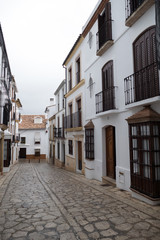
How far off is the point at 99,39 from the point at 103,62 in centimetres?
112

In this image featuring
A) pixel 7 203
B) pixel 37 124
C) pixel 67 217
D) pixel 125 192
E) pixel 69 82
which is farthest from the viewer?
pixel 37 124

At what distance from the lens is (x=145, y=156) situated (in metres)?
5.44

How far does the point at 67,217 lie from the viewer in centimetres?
450

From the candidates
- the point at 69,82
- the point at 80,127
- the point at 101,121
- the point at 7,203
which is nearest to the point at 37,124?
the point at 69,82

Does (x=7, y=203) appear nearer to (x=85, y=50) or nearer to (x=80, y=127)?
(x=80, y=127)

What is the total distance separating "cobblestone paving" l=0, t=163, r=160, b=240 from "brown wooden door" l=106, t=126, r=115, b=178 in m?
1.66

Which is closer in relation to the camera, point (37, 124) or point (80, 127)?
point (80, 127)

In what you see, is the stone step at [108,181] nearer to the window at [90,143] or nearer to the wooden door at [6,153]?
the window at [90,143]

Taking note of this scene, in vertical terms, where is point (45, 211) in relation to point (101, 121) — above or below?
below

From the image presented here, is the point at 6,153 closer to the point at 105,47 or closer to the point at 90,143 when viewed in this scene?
the point at 90,143

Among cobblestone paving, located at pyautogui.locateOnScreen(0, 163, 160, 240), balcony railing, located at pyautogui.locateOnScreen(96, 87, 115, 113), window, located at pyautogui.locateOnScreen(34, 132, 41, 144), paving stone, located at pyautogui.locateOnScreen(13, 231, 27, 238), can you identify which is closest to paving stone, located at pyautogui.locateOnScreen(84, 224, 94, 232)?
cobblestone paving, located at pyautogui.locateOnScreen(0, 163, 160, 240)

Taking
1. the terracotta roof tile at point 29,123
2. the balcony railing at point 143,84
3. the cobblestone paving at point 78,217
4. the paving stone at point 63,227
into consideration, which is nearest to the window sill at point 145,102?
the balcony railing at point 143,84

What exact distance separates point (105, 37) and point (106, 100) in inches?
111

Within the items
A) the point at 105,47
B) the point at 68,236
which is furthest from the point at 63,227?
the point at 105,47
